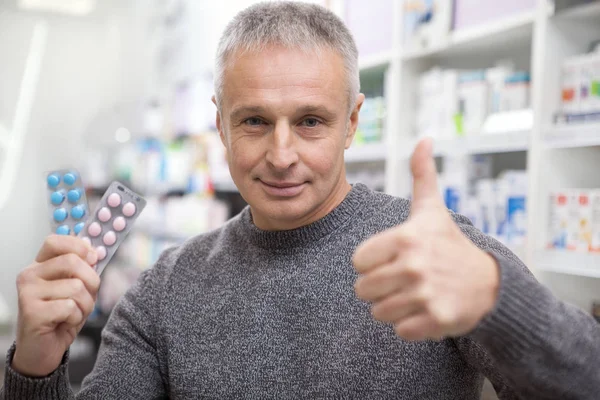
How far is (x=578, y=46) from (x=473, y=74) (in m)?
0.40

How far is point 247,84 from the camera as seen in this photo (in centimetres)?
120

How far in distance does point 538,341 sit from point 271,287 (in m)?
0.64

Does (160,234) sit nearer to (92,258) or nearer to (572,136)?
(572,136)

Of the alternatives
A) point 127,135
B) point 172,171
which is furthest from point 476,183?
point 127,135

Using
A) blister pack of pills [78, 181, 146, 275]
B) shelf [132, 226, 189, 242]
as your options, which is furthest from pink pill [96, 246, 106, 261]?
shelf [132, 226, 189, 242]

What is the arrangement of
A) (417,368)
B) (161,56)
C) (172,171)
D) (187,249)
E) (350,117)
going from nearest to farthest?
(417,368)
(350,117)
(187,249)
(172,171)
(161,56)

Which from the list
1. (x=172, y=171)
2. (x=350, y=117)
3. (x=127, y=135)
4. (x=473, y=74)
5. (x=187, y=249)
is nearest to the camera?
(x=350, y=117)

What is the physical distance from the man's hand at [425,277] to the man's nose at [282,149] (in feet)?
1.67

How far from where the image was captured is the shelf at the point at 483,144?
1.94 m

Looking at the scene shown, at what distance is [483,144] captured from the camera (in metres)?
2.07

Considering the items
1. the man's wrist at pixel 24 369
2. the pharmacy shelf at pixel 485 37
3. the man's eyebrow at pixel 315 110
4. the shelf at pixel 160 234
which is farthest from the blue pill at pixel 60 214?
the shelf at pixel 160 234

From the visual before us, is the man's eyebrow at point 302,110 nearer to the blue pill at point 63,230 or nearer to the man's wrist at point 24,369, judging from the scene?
the blue pill at point 63,230

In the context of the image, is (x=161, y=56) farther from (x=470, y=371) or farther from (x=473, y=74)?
(x=470, y=371)

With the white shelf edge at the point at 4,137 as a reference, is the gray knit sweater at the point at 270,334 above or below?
below
